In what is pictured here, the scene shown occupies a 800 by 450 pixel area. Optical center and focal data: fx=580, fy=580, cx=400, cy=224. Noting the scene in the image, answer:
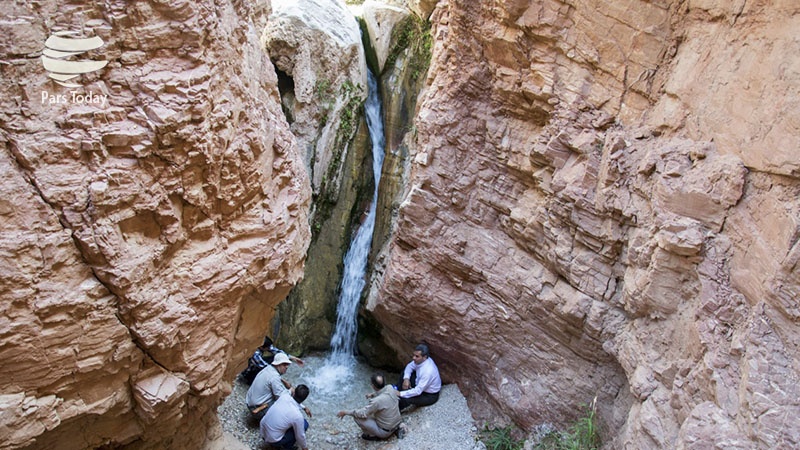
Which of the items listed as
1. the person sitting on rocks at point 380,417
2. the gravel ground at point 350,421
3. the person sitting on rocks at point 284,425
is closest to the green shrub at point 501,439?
the gravel ground at point 350,421

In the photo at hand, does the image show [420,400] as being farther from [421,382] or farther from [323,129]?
[323,129]

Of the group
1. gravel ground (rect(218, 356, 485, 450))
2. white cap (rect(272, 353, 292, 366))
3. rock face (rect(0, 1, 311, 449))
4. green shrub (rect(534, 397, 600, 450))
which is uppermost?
rock face (rect(0, 1, 311, 449))

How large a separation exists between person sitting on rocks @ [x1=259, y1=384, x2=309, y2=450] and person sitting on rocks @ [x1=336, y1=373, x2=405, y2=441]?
822 millimetres

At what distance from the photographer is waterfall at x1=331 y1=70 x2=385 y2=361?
9.62m

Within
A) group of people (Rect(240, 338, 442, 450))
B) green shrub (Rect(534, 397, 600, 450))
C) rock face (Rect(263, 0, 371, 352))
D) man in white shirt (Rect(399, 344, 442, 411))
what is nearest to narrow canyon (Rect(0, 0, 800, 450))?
green shrub (Rect(534, 397, 600, 450))

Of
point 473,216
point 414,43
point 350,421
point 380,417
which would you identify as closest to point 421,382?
point 380,417

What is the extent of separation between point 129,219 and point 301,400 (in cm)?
401

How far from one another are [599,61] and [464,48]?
75.2 inches

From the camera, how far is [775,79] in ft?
13.9

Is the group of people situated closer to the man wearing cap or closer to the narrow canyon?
the man wearing cap

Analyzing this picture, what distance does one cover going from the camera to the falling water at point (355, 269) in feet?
31.6

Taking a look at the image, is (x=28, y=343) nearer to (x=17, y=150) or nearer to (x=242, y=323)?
(x=17, y=150)

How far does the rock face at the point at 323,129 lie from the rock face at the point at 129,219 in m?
3.81

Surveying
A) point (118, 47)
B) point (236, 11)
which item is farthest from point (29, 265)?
point (236, 11)
